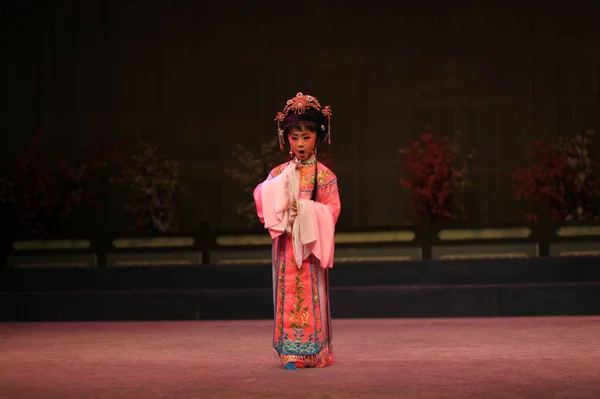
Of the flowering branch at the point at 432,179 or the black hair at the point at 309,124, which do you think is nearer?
the black hair at the point at 309,124

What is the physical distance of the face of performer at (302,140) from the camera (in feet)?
18.4

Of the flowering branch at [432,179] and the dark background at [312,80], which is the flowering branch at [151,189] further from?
the flowering branch at [432,179]

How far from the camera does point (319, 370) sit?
215 inches

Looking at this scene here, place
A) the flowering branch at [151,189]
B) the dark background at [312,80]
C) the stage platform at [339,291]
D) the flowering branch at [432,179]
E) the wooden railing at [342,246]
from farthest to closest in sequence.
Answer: the dark background at [312,80] < the flowering branch at [151,189] < the flowering branch at [432,179] < the wooden railing at [342,246] < the stage platform at [339,291]

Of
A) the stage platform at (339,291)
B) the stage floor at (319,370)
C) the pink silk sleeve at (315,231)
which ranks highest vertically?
the pink silk sleeve at (315,231)

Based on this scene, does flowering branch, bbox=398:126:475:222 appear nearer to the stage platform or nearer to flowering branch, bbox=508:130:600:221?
flowering branch, bbox=508:130:600:221

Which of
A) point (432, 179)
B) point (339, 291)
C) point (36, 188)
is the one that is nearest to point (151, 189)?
point (36, 188)

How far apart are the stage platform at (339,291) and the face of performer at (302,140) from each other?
10.1 ft

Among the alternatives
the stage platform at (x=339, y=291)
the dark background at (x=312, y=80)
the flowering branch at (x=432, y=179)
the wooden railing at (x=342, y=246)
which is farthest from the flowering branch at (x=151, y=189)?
the flowering branch at (x=432, y=179)

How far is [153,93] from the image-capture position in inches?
475

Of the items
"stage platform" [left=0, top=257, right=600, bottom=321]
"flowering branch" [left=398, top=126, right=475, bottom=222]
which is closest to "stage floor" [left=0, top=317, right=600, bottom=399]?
"stage platform" [left=0, top=257, right=600, bottom=321]

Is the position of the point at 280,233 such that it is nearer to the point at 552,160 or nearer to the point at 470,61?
the point at 552,160

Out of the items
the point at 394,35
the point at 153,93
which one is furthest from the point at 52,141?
the point at 394,35

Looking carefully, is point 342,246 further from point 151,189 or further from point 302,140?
point 302,140
